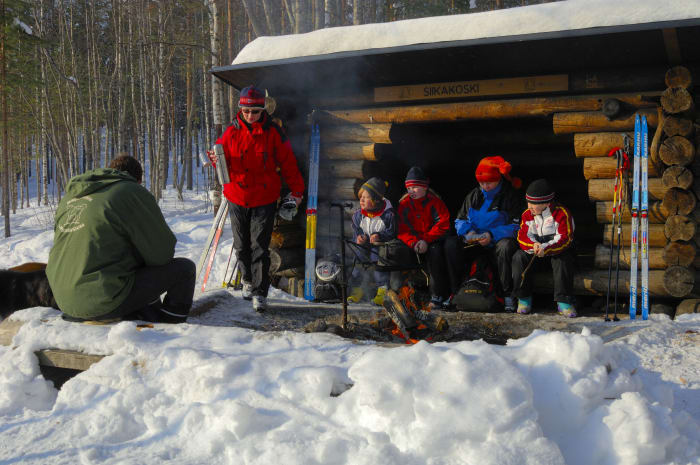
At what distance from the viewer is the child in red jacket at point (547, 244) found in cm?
538

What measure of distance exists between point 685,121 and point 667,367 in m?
2.83

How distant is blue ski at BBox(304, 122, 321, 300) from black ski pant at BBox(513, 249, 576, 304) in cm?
234

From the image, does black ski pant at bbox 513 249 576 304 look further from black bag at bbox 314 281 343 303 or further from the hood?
the hood

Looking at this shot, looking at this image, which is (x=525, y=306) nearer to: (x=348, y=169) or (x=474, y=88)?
(x=474, y=88)

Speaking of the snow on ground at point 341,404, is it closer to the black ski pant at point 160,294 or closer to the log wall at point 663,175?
the black ski pant at point 160,294

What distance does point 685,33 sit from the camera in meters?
4.82

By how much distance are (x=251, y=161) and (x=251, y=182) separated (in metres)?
0.23

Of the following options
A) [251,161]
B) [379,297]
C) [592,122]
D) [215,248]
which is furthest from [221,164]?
[592,122]

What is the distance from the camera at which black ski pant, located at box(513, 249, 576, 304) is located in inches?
211

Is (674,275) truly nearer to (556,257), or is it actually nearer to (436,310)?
(556,257)

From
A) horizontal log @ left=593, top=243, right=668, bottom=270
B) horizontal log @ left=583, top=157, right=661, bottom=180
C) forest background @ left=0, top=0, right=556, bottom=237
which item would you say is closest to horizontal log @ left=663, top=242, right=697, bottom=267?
horizontal log @ left=593, top=243, right=668, bottom=270

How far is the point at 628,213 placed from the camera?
5.63 m

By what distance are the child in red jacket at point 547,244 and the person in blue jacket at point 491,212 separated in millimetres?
243

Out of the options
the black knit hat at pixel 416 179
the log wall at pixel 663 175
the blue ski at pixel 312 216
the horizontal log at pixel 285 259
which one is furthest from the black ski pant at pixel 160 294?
the log wall at pixel 663 175
